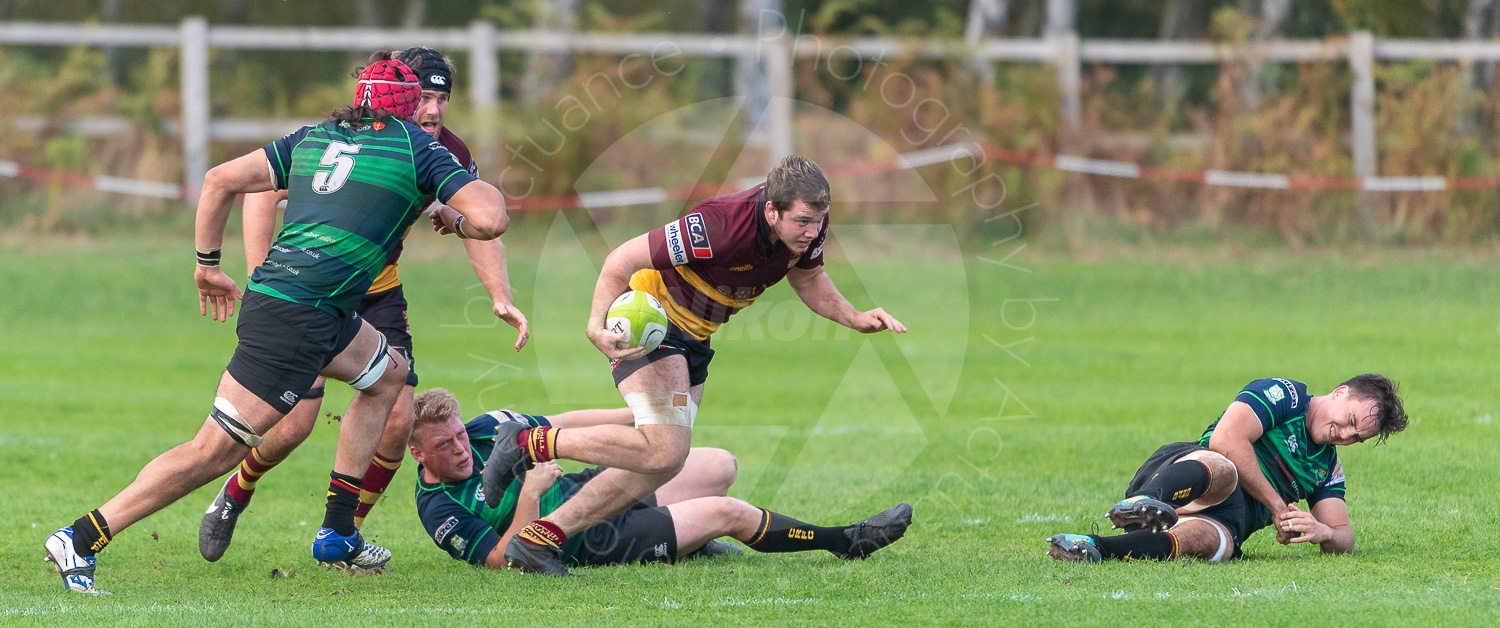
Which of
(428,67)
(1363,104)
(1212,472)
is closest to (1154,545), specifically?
(1212,472)

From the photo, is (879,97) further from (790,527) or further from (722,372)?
(790,527)

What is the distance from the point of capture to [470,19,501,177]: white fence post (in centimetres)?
2000

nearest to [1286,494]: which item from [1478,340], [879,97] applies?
[1478,340]

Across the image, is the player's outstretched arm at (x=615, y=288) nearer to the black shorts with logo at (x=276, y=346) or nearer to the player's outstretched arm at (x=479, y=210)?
the player's outstretched arm at (x=479, y=210)

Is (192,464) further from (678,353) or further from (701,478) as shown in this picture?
(701,478)

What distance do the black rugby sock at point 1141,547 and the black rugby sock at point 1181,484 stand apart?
16 cm

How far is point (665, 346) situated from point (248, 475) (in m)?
1.86

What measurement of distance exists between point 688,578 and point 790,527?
0.59 metres

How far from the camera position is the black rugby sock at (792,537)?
21.7 ft

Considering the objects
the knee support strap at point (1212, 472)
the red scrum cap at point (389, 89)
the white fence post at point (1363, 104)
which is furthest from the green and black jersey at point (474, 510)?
the white fence post at point (1363, 104)

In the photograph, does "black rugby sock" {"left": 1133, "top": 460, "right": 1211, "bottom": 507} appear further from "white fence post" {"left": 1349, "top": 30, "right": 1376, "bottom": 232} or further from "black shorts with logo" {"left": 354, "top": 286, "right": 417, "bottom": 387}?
"white fence post" {"left": 1349, "top": 30, "right": 1376, "bottom": 232}

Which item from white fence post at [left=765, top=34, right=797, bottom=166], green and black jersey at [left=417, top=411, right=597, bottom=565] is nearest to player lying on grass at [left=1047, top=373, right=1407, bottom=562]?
green and black jersey at [left=417, top=411, right=597, bottom=565]

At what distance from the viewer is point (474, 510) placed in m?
6.69

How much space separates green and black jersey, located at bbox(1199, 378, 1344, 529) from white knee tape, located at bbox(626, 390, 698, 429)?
2302 millimetres
